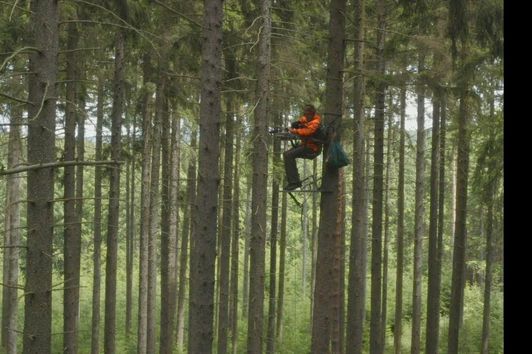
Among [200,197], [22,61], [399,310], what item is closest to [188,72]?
[22,61]

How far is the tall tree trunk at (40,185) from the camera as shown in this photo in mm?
6391

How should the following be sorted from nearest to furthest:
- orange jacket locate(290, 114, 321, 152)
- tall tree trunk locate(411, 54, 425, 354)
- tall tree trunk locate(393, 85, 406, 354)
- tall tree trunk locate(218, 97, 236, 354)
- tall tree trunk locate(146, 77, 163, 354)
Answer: orange jacket locate(290, 114, 321, 152) < tall tree trunk locate(218, 97, 236, 354) < tall tree trunk locate(146, 77, 163, 354) < tall tree trunk locate(411, 54, 425, 354) < tall tree trunk locate(393, 85, 406, 354)

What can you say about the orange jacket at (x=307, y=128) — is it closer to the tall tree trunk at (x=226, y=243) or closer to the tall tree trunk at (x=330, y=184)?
the tall tree trunk at (x=330, y=184)

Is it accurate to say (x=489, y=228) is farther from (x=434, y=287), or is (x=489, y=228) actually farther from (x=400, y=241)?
(x=434, y=287)

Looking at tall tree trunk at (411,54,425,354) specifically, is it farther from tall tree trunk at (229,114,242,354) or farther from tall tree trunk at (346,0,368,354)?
tall tree trunk at (229,114,242,354)

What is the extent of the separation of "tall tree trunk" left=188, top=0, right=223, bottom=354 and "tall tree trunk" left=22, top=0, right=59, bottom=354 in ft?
5.74

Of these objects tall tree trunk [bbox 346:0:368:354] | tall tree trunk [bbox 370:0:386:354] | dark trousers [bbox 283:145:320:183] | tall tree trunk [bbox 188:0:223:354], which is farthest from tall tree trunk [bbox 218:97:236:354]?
tall tree trunk [bbox 188:0:223:354]

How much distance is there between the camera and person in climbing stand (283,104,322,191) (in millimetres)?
8398

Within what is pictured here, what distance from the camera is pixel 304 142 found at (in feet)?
28.3

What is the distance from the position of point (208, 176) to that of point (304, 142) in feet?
6.87

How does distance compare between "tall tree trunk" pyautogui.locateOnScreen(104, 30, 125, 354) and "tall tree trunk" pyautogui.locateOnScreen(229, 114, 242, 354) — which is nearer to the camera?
"tall tree trunk" pyautogui.locateOnScreen(104, 30, 125, 354)

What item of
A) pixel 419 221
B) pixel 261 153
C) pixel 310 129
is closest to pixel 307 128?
pixel 310 129

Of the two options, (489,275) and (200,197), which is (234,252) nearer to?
(489,275)
